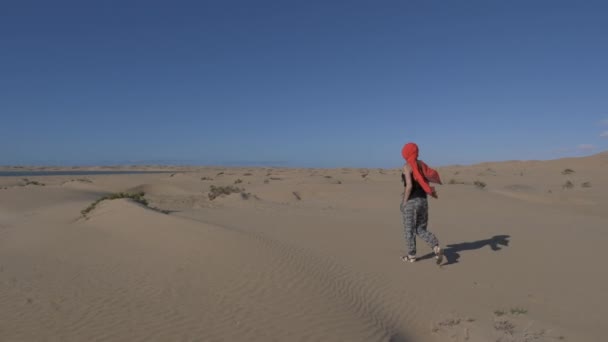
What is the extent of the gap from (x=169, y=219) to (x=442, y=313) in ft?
23.2

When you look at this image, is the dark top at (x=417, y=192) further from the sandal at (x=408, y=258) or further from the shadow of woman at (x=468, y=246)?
the shadow of woman at (x=468, y=246)

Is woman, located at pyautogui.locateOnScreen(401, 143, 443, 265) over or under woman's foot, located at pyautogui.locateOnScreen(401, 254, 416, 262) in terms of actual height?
over

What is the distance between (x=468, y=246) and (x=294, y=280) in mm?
4576

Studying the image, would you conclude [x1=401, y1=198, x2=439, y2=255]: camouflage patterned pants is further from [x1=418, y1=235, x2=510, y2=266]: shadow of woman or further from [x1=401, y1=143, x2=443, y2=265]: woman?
[x1=418, y1=235, x2=510, y2=266]: shadow of woman

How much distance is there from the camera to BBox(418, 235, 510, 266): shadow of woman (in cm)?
757

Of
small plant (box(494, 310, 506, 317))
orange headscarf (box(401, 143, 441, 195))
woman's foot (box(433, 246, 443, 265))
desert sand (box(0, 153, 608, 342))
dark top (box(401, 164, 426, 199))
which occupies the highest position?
orange headscarf (box(401, 143, 441, 195))

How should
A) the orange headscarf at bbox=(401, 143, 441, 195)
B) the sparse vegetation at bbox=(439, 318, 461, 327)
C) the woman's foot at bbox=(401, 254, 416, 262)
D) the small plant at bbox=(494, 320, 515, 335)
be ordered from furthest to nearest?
the woman's foot at bbox=(401, 254, 416, 262) → the orange headscarf at bbox=(401, 143, 441, 195) → the sparse vegetation at bbox=(439, 318, 461, 327) → the small plant at bbox=(494, 320, 515, 335)

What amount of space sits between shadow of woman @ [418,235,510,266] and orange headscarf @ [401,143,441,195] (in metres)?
1.84

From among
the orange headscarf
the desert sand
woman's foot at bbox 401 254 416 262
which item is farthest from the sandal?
the orange headscarf

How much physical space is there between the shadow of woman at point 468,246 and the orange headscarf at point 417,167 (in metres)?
1.84

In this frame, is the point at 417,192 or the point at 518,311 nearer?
the point at 518,311

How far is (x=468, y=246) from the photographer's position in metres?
8.62

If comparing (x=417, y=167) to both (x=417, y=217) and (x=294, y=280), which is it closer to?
(x=417, y=217)

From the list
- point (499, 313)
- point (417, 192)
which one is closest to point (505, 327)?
point (499, 313)
